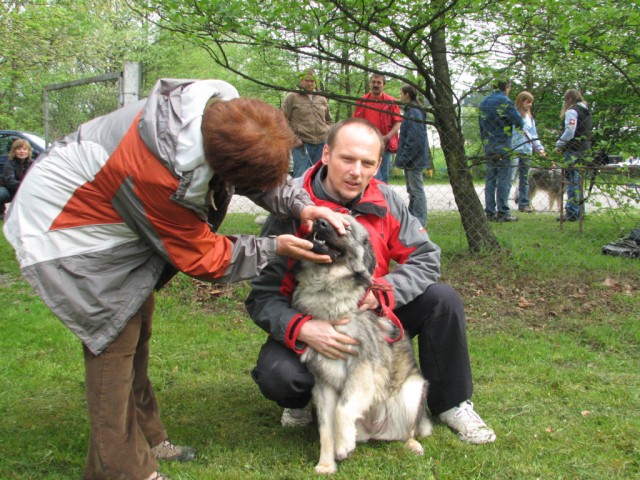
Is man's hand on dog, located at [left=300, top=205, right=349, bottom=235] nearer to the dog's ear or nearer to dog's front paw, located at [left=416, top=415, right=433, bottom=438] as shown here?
the dog's ear

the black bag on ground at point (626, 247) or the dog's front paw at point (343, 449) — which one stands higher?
the black bag on ground at point (626, 247)

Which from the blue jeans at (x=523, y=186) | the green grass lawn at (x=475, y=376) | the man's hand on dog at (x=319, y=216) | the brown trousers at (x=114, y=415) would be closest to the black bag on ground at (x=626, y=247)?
the green grass lawn at (x=475, y=376)

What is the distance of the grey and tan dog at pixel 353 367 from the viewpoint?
274cm

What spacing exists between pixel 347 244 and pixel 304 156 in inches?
208

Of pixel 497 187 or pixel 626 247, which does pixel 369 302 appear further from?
pixel 497 187

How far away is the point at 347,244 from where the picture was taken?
277 centimetres

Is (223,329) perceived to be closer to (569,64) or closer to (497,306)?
(497,306)

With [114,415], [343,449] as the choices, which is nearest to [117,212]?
[114,415]

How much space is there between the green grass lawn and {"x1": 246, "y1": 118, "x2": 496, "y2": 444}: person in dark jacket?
284 millimetres

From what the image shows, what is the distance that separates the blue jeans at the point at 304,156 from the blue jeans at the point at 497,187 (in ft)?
7.56

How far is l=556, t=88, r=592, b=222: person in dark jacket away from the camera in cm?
638

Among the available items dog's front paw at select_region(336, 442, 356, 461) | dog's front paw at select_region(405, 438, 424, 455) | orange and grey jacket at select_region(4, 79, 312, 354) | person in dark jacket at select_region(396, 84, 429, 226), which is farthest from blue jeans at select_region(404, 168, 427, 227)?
orange and grey jacket at select_region(4, 79, 312, 354)

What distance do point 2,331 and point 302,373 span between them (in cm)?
317

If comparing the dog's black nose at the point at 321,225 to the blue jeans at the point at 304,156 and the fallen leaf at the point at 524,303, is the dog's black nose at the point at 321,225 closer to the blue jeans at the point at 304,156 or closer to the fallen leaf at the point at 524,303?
the fallen leaf at the point at 524,303
